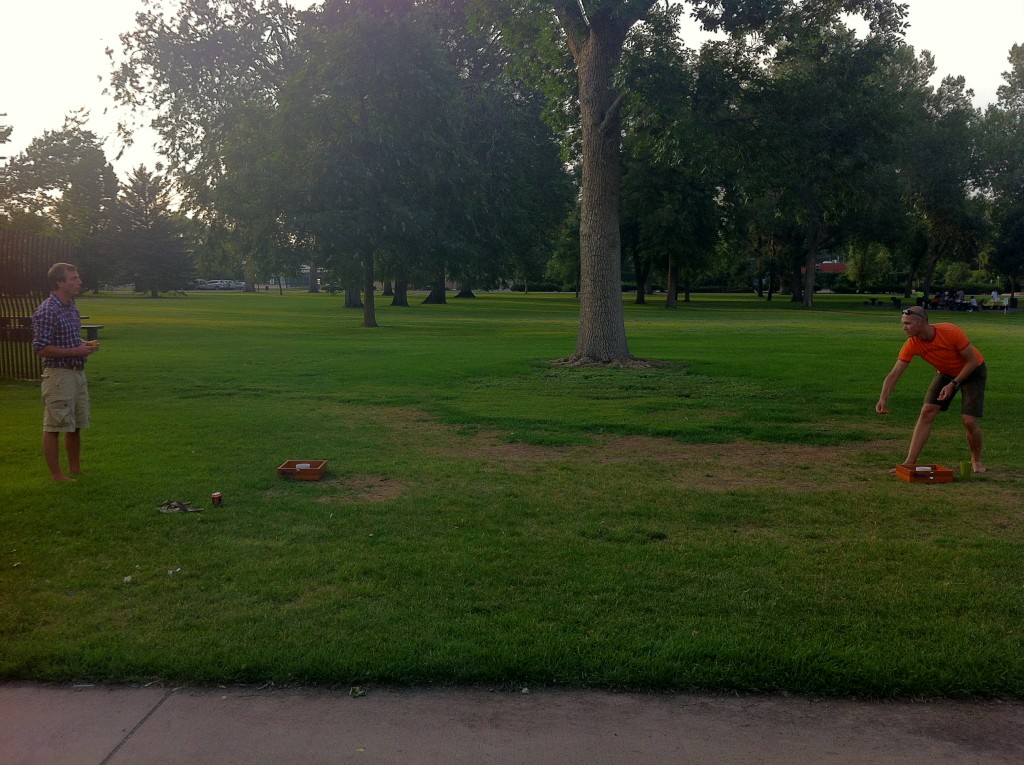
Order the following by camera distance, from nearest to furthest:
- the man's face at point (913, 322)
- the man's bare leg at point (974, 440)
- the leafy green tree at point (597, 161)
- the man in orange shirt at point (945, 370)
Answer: the man's face at point (913, 322) → the man in orange shirt at point (945, 370) → the man's bare leg at point (974, 440) → the leafy green tree at point (597, 161)

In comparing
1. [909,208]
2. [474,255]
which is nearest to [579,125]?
[474,255]

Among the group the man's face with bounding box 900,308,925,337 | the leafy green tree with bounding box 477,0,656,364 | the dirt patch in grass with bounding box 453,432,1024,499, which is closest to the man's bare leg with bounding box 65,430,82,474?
the dirt patch in grass with bounding box 453,432,1024,499

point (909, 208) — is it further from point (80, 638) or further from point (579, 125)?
point (80, 638)

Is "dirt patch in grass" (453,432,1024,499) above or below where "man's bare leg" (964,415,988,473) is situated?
below

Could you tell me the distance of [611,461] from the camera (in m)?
9.62

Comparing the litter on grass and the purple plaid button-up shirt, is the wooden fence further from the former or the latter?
the litter on grass

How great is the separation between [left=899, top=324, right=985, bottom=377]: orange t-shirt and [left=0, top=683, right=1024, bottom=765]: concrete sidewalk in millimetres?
5312

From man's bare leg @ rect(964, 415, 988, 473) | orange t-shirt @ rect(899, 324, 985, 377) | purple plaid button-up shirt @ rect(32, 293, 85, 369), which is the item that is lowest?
man's bare leg @ rect(964, 415, 988, 473)

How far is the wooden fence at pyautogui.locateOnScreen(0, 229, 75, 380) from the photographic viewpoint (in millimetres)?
15883

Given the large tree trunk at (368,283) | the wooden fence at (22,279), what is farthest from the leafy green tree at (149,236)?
the wooden fence at (22,279)

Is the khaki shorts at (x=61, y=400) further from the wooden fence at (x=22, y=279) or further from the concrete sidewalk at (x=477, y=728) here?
the wooden fence at (x=22, y=279)

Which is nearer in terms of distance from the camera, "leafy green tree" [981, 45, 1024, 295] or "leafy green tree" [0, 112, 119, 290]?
"leafy green tree" [0, 112, 119, 290]

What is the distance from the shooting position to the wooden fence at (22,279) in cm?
1588

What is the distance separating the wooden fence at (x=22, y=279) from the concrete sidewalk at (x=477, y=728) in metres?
13.6
